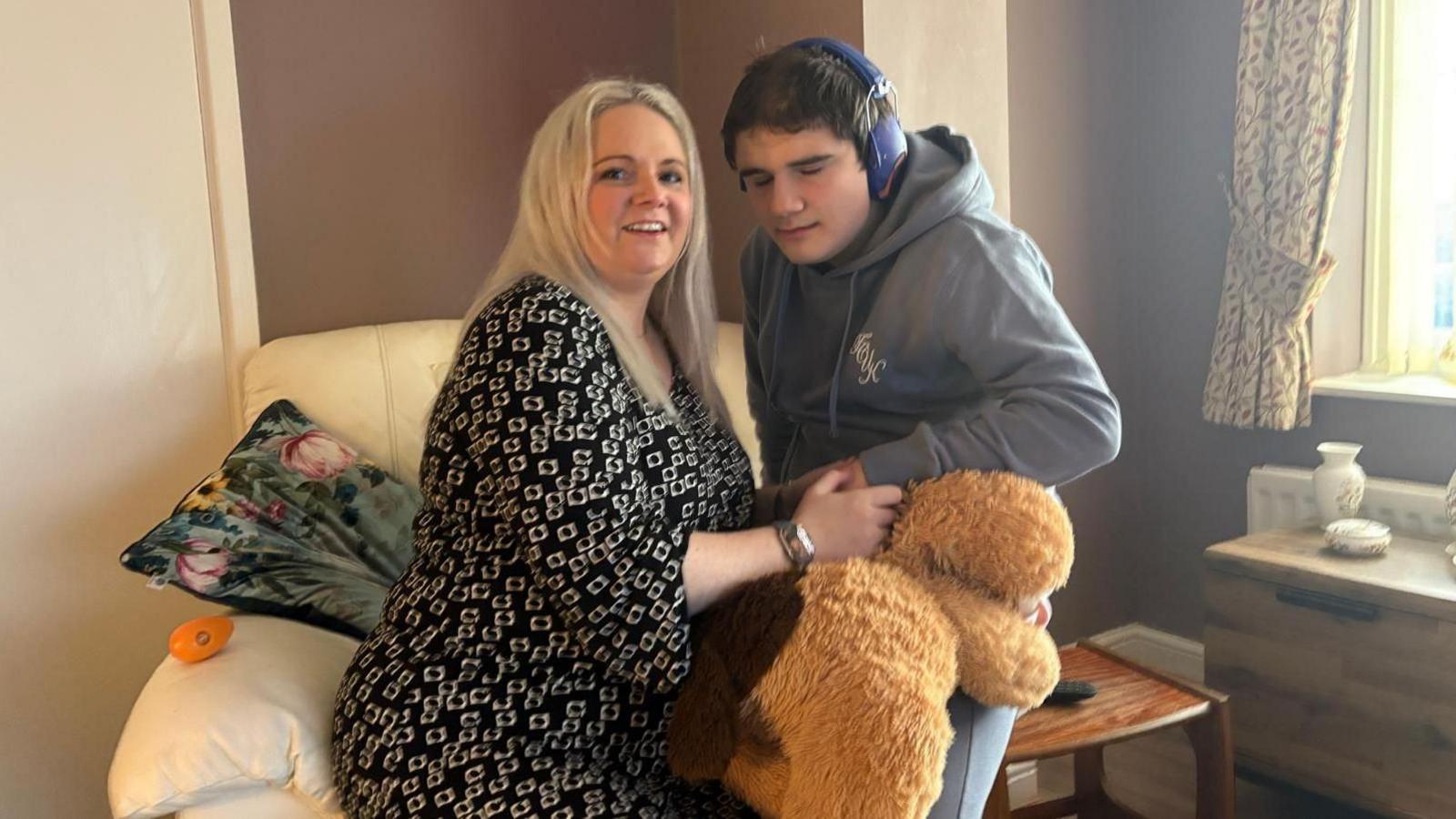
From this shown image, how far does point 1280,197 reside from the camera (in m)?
2.40

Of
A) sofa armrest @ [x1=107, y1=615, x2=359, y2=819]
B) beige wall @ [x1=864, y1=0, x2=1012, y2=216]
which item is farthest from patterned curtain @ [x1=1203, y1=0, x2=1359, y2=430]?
sofa armrest @ [x1=107, y1=615, x2=359, y2=819]

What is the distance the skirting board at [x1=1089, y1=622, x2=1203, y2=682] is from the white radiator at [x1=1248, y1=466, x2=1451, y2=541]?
391 mm

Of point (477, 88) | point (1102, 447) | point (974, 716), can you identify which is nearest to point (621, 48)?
point (477, 88)

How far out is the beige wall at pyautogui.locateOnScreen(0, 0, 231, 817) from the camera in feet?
5.84

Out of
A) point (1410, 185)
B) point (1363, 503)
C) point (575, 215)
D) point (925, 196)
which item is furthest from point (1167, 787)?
point (575, 215)

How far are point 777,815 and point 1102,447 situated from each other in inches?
21.8

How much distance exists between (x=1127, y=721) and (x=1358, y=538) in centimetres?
72

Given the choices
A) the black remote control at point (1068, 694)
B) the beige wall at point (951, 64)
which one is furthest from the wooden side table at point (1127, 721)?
the beige wall at point (951, 64)

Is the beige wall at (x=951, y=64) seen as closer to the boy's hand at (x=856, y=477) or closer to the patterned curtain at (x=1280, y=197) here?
the patterned curtain at (x=1280, y=197)

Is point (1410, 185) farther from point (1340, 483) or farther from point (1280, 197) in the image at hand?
point (1340, 483)

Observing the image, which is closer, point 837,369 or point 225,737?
point 225,737

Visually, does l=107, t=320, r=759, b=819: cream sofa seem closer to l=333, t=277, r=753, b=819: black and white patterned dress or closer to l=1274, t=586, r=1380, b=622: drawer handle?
l=333, t=277, r=753, b=819: black and white patterned dress

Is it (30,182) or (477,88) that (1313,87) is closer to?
(477,88)

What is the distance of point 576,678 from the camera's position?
3.90 feet
